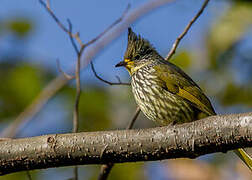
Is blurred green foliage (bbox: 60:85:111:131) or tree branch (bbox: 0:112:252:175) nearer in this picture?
tree branch (bbox: 0:112:252:175)

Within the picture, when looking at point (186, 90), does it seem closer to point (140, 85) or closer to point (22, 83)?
point (140, 85)

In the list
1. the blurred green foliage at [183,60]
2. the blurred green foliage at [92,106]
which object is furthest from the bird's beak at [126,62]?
the blurred green foliage at [183,60]

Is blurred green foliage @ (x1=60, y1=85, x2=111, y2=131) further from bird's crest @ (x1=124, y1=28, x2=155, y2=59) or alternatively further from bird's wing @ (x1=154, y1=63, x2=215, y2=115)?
bird's wing @ (x1=154, y1=63, x2=215, y2=115)

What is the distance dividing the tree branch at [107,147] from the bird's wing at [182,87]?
130cm

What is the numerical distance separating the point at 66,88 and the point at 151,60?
1.01 metres

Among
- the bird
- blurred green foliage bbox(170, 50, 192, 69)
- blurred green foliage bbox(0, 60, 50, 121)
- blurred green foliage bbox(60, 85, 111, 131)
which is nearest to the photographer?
the bird

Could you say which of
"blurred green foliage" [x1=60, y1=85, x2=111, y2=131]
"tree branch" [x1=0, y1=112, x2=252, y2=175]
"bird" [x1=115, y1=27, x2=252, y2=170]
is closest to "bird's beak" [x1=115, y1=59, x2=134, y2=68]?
"bird" [x1=115, y1=27, x2=252, y2=170]

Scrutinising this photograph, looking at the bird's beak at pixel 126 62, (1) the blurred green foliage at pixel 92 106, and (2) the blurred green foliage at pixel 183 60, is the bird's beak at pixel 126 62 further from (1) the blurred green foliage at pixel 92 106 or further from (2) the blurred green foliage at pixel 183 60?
(2) the blurred green foliage at pixel 183 60

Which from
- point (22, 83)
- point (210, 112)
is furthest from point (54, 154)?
point (22, 83)

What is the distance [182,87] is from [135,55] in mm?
778

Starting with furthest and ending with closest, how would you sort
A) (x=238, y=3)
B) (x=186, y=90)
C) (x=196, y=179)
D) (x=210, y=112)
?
(x=196, y=179) → (x=238, y=3) → (x=186, y=90) → (x=210, y=112)

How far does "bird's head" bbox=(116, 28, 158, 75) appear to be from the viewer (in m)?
4.91

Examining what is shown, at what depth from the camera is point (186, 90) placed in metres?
4.43

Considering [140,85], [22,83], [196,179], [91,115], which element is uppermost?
[22,83]
